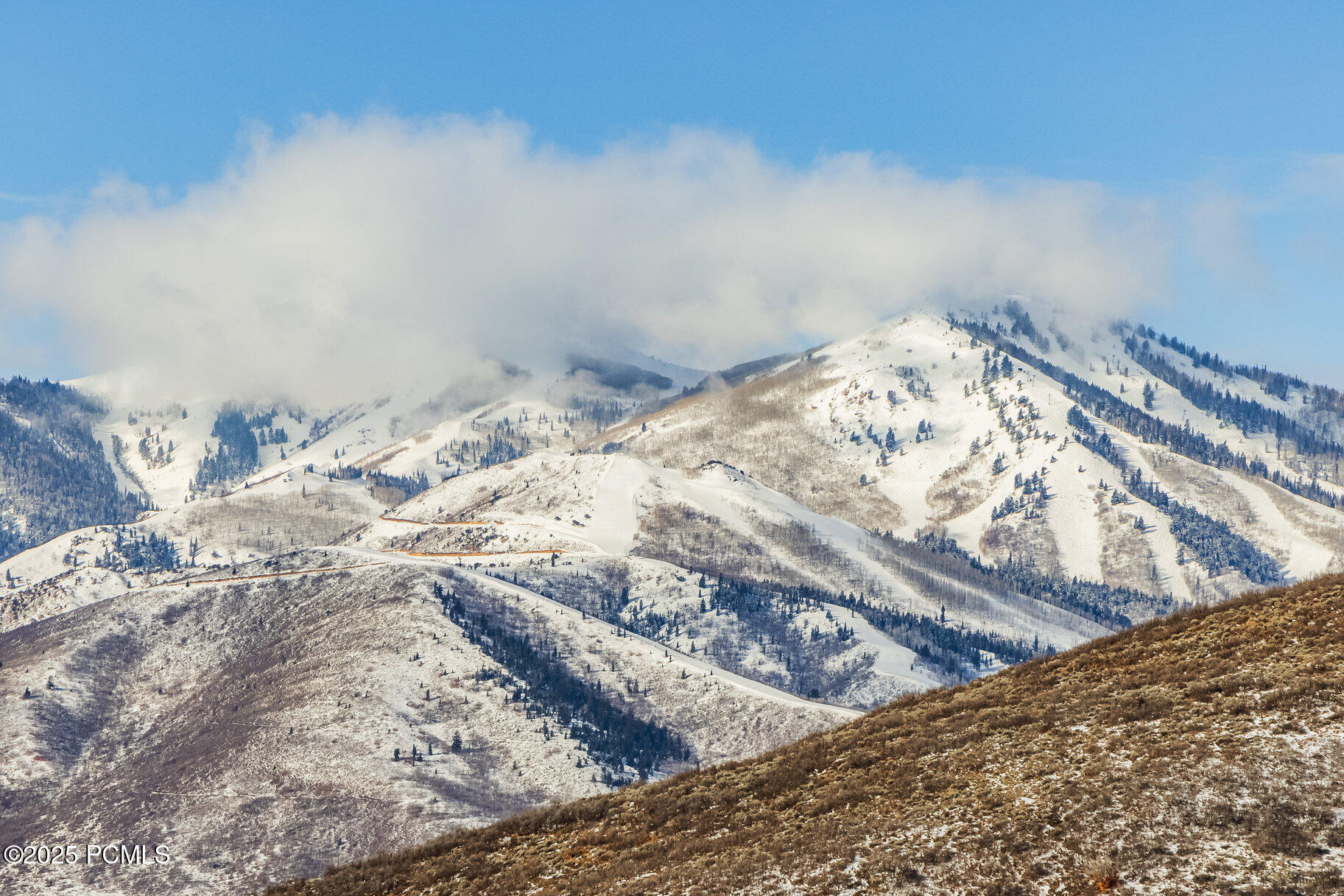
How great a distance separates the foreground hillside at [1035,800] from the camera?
28875mm

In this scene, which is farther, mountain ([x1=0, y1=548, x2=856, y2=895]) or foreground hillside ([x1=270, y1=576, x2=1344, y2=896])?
mountain ([x1=0, y1=548, x2=856, y2=895])

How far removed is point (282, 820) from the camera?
134500 mm

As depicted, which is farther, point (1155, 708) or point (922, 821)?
point (1155, 708)

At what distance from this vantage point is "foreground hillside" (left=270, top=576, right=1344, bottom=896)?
1137 inches

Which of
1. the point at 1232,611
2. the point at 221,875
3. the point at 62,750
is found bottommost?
the point at 221,875

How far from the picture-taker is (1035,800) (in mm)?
33094

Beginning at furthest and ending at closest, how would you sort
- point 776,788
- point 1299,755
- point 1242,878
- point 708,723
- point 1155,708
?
point 708,723 → point 776,788 → point 1155,708 → point 1299,755 → point 1242,878

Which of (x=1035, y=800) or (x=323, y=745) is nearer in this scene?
(x=1035, y=800)

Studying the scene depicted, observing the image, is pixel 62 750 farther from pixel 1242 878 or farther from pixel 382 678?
pixel 1242 878

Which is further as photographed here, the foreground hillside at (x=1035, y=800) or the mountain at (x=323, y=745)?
the mountain at (x=323, y=745)

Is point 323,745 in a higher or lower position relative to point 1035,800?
lower

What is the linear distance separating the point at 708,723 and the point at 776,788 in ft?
473

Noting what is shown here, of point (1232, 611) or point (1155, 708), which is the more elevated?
point (1232, 611)

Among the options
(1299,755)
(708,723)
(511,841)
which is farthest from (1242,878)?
(708,723)
